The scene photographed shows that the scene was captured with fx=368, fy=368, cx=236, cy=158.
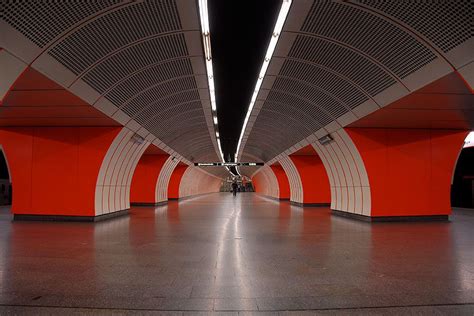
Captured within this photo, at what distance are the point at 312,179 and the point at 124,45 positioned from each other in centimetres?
1978

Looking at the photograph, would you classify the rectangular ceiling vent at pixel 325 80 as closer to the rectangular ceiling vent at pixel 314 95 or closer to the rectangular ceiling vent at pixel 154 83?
the rectangular ceiling vent at pixel 314 95

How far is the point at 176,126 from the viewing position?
18.1 m

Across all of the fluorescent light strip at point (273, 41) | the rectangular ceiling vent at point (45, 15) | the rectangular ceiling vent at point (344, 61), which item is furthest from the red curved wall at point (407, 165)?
the rectangular ceiling vent at point (45, 15)

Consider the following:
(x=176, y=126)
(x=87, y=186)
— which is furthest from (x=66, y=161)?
(x=176, y=126)

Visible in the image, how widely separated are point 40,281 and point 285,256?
14.1 feet

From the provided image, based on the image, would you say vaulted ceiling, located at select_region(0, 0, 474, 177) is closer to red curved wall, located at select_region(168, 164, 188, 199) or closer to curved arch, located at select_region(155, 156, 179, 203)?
curved arch, located at select_region(155, 156, 179, 203)

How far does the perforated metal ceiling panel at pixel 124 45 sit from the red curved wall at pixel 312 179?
1379 cm

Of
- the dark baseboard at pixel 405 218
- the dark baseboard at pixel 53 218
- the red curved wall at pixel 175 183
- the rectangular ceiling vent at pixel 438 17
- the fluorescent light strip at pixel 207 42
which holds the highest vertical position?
the fluorescent light strip at pixel 207 42

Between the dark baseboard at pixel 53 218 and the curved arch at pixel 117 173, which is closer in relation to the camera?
the dark baseboard at pixel 53 218

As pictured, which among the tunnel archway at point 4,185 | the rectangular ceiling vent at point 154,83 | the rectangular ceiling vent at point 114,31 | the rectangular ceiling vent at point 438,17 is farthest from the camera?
the tunnel archway at point 4,185

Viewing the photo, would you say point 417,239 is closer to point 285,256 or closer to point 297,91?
point 285,256

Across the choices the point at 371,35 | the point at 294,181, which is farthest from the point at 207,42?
the point at 294,181

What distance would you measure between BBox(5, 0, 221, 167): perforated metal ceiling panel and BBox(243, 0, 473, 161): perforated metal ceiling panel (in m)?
2.28

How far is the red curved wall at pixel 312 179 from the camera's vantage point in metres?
25.3
